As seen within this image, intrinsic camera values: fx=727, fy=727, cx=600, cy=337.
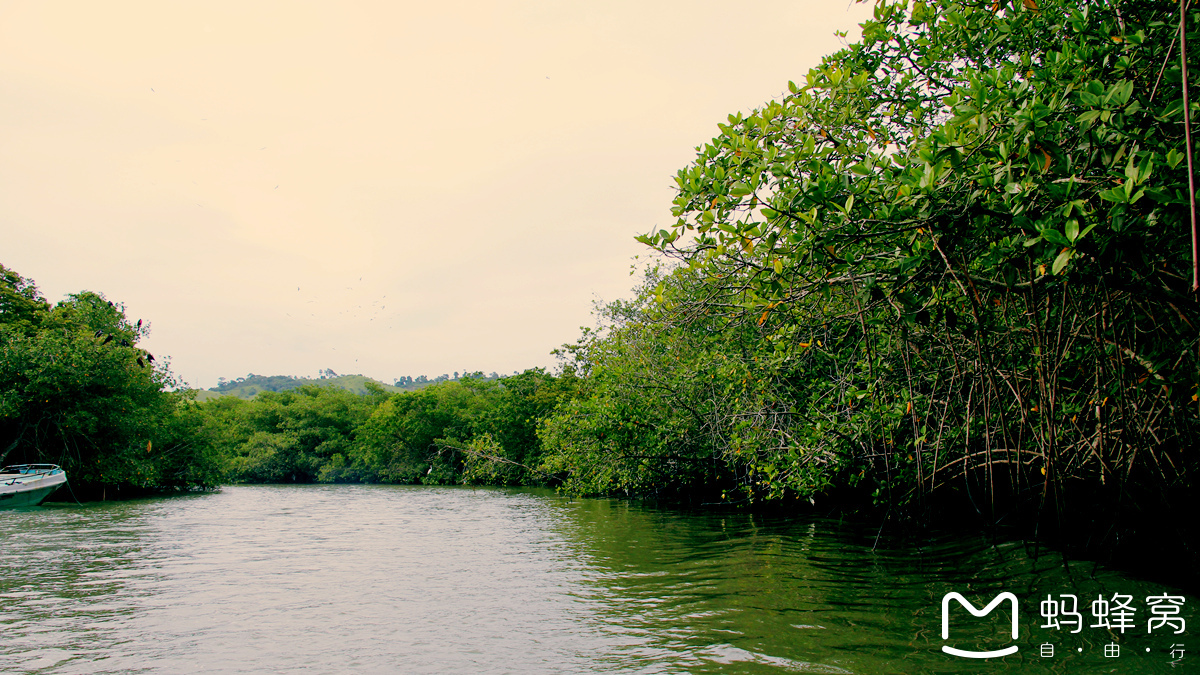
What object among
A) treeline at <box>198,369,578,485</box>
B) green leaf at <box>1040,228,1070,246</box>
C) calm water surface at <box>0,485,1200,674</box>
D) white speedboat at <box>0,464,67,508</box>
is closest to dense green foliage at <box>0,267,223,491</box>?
white speedboat at <box>0,464,67,508</box>

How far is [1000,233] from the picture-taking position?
4.50 meters

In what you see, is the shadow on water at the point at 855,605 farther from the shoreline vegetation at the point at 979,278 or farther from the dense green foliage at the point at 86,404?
the dense green foliage at the point at 86,404

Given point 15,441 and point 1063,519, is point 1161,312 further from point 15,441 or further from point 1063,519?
point 15,441

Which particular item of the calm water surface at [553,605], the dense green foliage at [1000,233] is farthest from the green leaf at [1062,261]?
the calm water surface at [553,605]

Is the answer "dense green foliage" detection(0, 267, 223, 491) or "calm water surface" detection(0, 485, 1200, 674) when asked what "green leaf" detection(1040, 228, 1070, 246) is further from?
"dense green foliage" detection(0, 267, 223, 491)

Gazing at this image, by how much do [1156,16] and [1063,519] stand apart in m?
3.45

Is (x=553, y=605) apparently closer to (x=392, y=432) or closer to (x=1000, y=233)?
(x=1000, y=233)

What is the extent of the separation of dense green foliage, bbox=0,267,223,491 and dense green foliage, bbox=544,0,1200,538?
22.4 m

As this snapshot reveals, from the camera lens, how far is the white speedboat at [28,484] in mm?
18672

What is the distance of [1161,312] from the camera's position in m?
4.83

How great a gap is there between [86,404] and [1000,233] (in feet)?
88.8

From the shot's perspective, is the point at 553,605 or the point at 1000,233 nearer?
the point at 1000,233

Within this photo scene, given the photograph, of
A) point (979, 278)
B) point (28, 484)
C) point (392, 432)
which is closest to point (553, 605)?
point (979, 278)

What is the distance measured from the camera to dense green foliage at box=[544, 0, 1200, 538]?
12.7ft
